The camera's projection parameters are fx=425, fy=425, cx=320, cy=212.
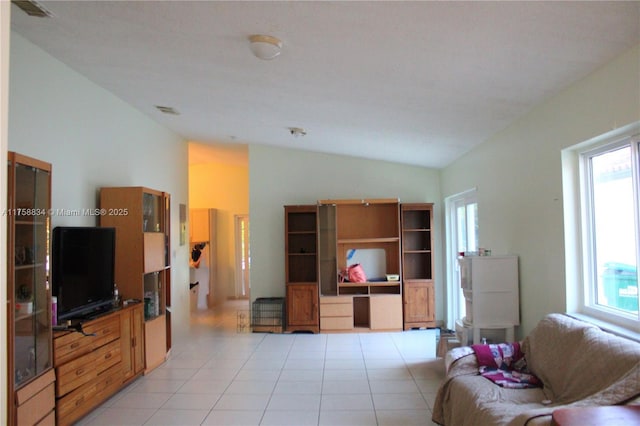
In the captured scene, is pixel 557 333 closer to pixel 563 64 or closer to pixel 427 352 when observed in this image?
pixel 563 64

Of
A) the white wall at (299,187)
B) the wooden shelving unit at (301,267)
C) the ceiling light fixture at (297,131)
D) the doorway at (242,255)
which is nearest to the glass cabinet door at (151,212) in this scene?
the ceiling light fixture at (297,131)

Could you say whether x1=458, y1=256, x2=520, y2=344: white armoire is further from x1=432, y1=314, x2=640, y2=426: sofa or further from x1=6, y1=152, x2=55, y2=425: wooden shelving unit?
x1=6, y1=152, x2=55, y2=425: wooden shelving unit

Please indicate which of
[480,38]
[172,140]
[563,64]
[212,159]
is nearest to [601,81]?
[563,64]

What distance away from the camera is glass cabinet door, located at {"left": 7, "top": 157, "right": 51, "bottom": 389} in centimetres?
263

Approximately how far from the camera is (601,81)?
9.11ft

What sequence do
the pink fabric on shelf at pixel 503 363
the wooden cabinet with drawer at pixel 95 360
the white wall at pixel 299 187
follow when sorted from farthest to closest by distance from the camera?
the white wall at pixel 299 187 < the wooden cabinet with drawer at pixel 95 360 < the pink fabric on shelf at pixel 503 363

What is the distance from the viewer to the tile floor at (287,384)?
3422 mm

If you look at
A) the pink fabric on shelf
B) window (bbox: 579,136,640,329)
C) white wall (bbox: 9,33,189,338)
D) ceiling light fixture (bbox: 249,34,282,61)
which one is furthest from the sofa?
white wall (bbox: 9,33,189,338)

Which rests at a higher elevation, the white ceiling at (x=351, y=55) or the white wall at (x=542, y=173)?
the white ceiling at (x=351, y=55)

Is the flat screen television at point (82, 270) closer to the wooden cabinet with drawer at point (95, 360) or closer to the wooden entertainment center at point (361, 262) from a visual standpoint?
the wooden cabinet with drawer at point (95, 360)

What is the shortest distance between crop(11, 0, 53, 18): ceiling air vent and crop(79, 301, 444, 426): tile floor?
3.05m

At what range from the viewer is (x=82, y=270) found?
3656mm

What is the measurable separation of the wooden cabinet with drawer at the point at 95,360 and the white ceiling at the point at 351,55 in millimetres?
2252

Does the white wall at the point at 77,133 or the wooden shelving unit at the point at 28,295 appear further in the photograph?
the white wall at the point at 77,133
